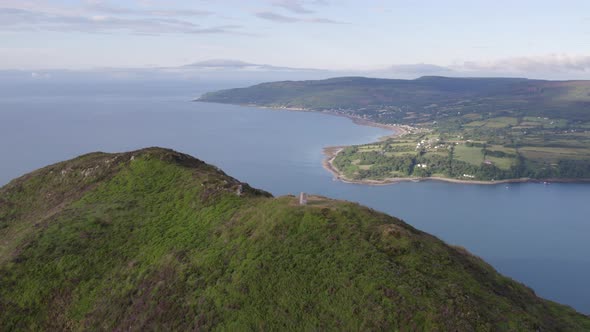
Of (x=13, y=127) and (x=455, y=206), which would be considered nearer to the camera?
(x=455, y=206)

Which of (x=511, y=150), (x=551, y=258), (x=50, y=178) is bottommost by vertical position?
(x=551, y=258)

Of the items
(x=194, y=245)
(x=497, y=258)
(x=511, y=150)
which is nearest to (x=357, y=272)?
(x=194, y=245)

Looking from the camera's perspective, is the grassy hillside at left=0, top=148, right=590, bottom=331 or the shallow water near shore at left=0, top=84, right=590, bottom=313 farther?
the shallow water near shore at left=0, top=84, right=590, bottom=313

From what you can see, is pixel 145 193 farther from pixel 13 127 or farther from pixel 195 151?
pixel 13 127

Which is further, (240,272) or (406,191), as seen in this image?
(406,191)

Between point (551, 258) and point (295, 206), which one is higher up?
point (295, 206)

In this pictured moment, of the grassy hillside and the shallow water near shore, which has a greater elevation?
the grassy hillside
